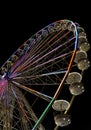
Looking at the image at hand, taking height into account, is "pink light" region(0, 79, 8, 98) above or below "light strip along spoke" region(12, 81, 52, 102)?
above

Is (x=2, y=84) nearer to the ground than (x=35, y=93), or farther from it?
farther from it

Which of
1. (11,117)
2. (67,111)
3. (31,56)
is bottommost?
(67,111)

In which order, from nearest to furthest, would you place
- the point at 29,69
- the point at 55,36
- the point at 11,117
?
the point at 11,117 < the point at 29,69 < the point at 55,36

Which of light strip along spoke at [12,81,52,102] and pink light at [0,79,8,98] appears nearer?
light strip along spoke at [12,81,52,102]

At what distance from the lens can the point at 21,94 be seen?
486 inches

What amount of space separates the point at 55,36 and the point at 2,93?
4131 millimetres

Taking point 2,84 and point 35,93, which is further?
point 2,84

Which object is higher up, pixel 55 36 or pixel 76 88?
pixel 55 36

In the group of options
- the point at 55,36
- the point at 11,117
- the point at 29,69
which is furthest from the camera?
the point at 55,36

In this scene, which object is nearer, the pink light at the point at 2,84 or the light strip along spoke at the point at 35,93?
the light strip along spoke at the point at 35,93

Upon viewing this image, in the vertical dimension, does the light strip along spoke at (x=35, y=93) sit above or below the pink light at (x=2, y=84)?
below

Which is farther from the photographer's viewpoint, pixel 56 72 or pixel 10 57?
pixel 10 57

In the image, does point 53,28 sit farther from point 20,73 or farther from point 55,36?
point 20,73

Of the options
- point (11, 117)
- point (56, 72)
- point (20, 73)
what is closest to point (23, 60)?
point (20, 73)
